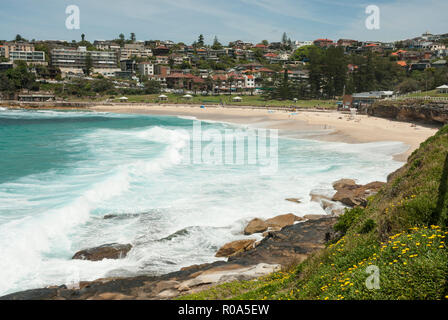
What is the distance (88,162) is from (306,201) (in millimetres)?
18441

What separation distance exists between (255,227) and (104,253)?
6031mm

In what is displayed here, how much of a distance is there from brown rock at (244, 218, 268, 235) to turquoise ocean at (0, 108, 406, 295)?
437 millimetres

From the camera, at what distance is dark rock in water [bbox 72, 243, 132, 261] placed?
12.9 meters

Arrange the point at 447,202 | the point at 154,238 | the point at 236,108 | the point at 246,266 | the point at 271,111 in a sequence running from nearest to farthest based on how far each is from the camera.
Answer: the point at 447,202 → the point at 246,266 → the point at 154,238 → the point at 271,111 → the point at 236,108

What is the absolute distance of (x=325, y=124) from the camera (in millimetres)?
52031

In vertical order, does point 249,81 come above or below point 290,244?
above

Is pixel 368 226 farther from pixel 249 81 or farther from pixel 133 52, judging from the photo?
pixel 133 52

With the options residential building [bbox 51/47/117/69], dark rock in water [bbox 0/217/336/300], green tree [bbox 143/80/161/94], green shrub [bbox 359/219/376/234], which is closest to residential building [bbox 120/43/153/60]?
residential building [bbox 51/47/117/69]

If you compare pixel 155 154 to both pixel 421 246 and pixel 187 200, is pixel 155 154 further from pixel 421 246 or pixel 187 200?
pixel 421 246

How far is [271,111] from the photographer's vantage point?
72.3 metres

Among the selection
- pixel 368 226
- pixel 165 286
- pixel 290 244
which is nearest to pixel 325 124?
pixel 290 244

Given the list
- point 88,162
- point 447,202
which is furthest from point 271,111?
point 447,202

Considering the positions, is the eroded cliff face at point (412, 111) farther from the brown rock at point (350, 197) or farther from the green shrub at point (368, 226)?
the green shrub at point (368, 226)

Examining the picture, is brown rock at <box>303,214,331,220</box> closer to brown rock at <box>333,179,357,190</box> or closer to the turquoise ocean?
the turquoise ocean
